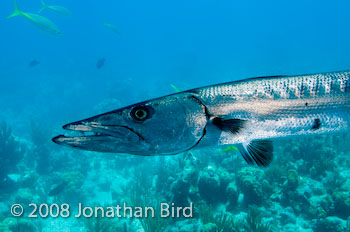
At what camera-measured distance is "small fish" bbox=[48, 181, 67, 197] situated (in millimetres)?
9578

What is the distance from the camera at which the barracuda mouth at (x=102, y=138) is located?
1.29 meters

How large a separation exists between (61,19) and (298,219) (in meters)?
180

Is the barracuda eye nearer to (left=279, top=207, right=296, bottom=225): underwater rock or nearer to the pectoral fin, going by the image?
the pectoral fin

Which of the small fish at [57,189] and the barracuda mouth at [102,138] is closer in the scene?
the barracuda mouth at [102,138]

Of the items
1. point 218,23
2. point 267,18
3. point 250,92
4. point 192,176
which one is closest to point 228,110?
point 250,92

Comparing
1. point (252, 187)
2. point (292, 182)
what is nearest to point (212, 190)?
point (252, 187)

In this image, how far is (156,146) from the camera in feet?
4.59

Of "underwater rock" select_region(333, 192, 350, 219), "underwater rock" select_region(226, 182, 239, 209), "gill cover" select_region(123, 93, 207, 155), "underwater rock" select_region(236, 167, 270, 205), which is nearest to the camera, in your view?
"gill cover" select_region(123, 93, 207, 155)

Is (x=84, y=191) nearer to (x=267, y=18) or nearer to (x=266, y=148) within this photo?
Answer: (x=266, y=148)

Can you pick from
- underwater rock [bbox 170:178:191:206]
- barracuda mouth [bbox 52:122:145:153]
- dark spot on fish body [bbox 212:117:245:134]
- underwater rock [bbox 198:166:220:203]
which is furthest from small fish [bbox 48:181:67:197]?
dark spot on fish body [bbox 212:117:245:134]

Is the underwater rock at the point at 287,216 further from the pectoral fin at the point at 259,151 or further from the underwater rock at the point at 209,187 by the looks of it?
the pectoral fin at the point at 259,151

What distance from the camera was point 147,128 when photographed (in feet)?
4.57

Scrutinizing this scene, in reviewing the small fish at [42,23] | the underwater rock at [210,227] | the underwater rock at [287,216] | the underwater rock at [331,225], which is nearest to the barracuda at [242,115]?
the underwater rock at [210,227]

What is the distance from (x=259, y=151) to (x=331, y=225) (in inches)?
212
